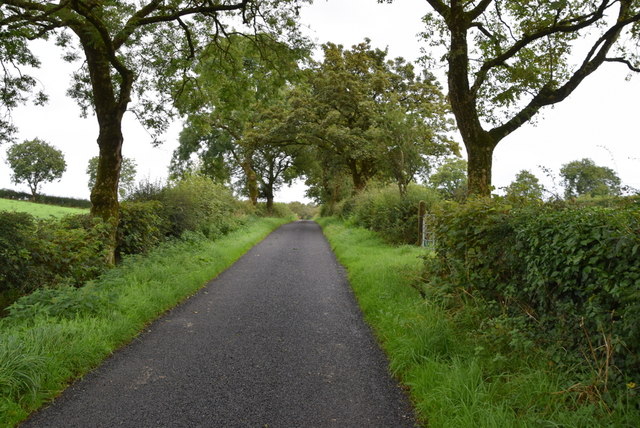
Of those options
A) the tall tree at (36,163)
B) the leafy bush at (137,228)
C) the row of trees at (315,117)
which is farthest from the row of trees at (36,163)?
the leafy bush at (137,228)

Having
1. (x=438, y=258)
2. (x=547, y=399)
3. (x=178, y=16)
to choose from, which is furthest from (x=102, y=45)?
(x=547, y=399)

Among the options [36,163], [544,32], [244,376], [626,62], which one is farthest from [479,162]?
[36,163]

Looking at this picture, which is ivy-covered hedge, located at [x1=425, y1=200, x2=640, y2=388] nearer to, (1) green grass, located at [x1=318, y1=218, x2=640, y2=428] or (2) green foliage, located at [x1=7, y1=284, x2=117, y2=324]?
(1) green grass, located at [x1=318, y1=218, x2=640, y2=428]

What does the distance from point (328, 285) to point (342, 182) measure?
2568 centimetres

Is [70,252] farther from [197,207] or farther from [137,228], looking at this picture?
[197,207]

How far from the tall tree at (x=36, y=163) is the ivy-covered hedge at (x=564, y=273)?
263 feet

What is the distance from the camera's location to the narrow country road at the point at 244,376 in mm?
3254

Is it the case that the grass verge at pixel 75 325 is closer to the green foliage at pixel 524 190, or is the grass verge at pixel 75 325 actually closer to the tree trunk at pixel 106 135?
the tree trunk at pixel 106 135

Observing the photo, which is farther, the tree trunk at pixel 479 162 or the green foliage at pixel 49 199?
the green foliage at pixel 49 199

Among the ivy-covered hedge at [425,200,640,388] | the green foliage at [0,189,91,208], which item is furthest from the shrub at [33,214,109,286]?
the green foliage at [0,189,91,208]

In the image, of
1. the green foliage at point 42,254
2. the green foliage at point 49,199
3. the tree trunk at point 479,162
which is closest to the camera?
the green foliage at point 42,254

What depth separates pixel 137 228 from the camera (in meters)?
10.7

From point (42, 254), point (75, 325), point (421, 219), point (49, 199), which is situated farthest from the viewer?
point (49, 199)

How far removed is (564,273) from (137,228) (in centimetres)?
1046
